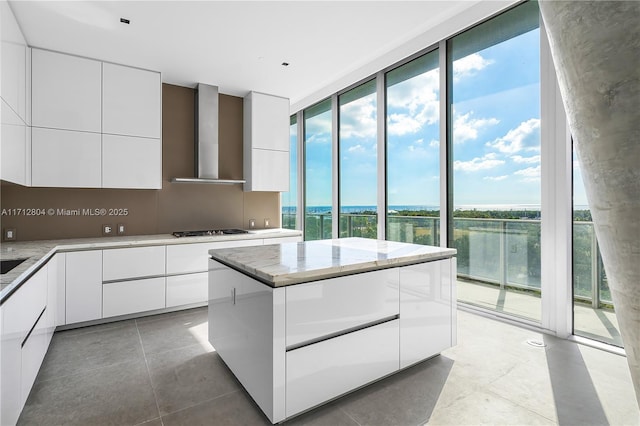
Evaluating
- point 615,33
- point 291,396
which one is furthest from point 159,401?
point 615,33

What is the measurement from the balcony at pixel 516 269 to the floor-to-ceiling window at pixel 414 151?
0.11 metres

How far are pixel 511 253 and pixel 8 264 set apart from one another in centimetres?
414

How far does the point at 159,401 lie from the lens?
77.0 inches

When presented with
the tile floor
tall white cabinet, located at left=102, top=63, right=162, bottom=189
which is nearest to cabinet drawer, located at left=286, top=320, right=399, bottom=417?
the tile floor

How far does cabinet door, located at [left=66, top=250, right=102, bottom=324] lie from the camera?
10.0ft

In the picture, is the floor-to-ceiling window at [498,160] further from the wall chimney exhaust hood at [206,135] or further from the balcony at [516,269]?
the wall chimney exhaust hood at [206,135]

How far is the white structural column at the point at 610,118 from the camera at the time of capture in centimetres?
57

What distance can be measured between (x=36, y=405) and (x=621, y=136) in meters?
2.89

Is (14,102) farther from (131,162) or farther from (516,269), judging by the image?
(516,269)

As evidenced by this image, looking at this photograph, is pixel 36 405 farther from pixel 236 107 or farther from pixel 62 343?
pixel 236 107

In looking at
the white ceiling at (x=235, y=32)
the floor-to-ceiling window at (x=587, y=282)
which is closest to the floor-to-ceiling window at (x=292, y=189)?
the white ceiling at (x=235, y=32)

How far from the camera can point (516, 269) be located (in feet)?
10.4

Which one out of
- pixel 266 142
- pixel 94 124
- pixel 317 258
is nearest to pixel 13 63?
pixel 94 124

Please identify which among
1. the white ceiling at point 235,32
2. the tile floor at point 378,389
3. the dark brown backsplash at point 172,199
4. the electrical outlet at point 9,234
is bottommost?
the tile floor at point 378,389
